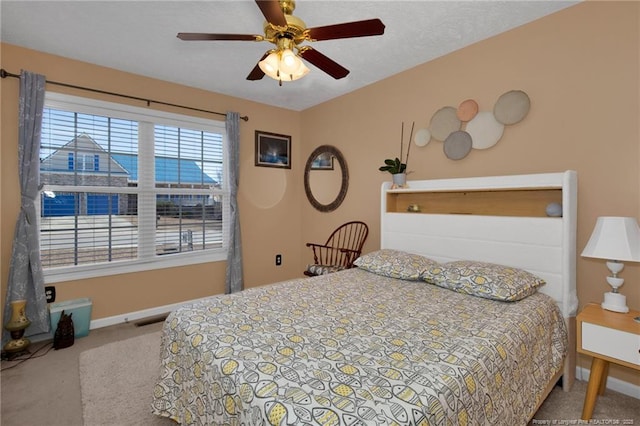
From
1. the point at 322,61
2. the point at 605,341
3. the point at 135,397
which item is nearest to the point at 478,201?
the point at 605,341

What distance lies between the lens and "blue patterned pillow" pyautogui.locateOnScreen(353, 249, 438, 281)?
2.43 meters

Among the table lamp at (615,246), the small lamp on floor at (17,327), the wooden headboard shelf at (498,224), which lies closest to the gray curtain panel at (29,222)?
the small lamp on floor at (17,327)

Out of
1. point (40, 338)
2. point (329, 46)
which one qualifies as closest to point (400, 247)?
point (329, 46)

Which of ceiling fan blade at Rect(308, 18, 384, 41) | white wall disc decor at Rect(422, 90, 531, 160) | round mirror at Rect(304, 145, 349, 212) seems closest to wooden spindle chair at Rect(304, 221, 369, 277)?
round mirror at Rect(304, 145, 349, 212)

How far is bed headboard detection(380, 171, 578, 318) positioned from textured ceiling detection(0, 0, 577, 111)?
118cm

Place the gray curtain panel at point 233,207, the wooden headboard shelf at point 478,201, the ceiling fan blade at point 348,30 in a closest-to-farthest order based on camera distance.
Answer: the ceiling fan blade at point 348,30 < the wooden headboard shelf at point 478,201 < the gray curtain panel at point 233,207

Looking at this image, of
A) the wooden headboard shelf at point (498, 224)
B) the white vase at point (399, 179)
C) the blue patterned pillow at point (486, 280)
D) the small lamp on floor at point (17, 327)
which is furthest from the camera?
the white vase at point (399, 179)

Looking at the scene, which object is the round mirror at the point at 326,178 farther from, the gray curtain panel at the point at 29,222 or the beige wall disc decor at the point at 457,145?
A: the gray curtain panel at the point at 29,222

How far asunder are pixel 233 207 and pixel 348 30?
2624 mm

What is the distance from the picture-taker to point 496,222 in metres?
2.35

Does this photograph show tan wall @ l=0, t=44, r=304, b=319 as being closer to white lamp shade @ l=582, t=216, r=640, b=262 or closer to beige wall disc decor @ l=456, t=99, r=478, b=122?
beige wall disc decor @ l=456, t=99, r=478, b=122

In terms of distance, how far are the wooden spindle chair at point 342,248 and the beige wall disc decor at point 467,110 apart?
1.52 meters

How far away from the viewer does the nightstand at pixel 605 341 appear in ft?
5.24

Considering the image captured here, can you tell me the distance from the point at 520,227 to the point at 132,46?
11.3 feet
